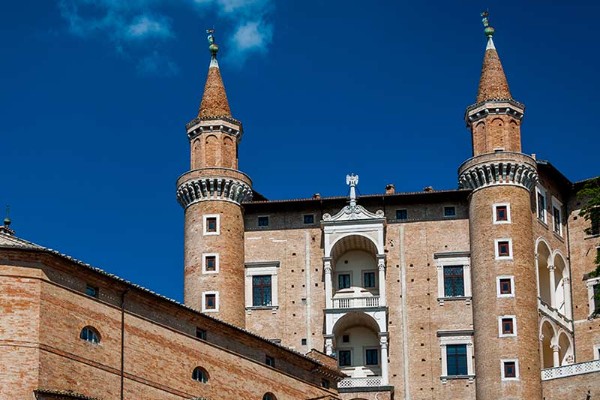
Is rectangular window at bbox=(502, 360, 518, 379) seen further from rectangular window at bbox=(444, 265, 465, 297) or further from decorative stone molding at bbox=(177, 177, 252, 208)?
decorative stone molding at bbox=(177, 177, 252, 208)

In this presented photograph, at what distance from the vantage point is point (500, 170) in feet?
288

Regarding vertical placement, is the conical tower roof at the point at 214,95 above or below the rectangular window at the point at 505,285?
above

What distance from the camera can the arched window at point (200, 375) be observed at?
66875mm

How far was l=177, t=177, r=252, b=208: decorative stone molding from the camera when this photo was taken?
8956 centimetres

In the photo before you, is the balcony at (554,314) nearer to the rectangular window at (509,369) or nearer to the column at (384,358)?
the rectangular window at (509,369)

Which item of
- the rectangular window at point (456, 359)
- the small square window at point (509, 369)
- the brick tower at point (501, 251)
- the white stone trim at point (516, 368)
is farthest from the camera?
the rectangular window at point (456, 359)

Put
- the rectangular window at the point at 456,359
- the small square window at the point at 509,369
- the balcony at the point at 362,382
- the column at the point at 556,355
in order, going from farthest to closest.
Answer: the column at the point at 556,355, the rectangular window at the point at 456,359, the balcony at the point at 362,382, the small square window at the point at 509,369

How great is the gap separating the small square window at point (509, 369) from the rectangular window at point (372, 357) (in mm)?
7705

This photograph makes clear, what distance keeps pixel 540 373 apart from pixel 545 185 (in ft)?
40.3

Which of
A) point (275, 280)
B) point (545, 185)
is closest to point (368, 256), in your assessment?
point (275, 280)

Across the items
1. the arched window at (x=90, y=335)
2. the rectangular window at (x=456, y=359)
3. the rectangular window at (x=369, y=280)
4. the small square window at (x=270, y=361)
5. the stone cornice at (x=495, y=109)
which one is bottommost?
the arched window at (x=90, y=335)

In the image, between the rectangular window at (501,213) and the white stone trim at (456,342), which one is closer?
the white stone trim at (456,342)

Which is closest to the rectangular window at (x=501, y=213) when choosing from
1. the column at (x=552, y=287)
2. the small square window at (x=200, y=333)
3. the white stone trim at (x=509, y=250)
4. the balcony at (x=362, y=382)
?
the white stone trim at (x=509, y=250)

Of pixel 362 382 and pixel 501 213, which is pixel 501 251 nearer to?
pixel 501 213
